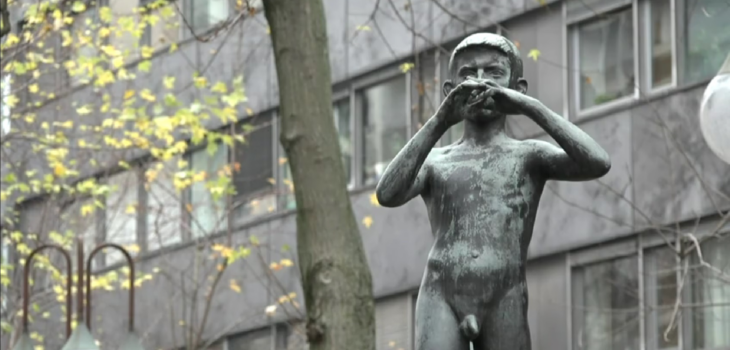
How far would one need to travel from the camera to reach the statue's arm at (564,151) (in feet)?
26.5

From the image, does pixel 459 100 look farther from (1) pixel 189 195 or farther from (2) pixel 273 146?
(1) pixel 189 195

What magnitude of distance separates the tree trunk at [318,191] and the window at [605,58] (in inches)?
368

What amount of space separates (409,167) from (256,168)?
24981 mm

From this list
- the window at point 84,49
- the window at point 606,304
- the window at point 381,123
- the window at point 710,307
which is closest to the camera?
the window at point 710,307

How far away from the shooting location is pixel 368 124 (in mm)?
30109

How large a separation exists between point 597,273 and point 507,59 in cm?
1727

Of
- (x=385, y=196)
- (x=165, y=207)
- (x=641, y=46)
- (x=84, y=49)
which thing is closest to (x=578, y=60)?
(x=641, y=46)

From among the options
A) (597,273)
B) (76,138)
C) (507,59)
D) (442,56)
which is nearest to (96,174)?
(76,138)

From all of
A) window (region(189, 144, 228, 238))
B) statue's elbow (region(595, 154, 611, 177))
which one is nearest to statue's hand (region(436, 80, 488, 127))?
statue's elbow (region(595, 154, 611, 177))

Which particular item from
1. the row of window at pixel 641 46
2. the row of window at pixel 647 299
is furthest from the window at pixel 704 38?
the row of window at pixel 647 299

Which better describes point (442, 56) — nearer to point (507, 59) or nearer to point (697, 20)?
point (697, 20)

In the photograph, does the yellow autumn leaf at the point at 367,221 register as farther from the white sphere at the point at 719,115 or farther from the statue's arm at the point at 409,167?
the statue's arm at the point at 409,167

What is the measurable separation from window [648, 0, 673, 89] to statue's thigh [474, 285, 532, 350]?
16.5 meters

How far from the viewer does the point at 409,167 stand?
8.21 metres
